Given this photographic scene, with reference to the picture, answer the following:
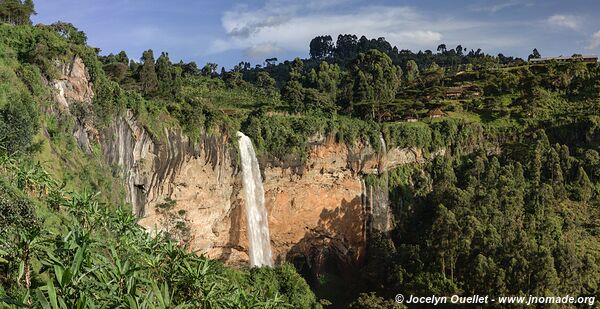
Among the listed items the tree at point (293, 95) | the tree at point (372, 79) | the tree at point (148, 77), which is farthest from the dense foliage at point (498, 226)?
the tree at point (148, 77)

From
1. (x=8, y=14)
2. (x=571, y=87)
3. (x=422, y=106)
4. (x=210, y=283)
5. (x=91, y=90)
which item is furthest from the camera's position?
(x=571, y=87)

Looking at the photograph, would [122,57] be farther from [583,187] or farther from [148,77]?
[583,187]

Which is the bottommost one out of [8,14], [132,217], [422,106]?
[132,217]

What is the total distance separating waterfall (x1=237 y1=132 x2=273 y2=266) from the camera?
1406 inches

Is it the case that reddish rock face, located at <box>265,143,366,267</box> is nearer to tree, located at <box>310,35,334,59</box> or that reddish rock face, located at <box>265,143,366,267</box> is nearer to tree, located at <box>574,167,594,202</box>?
tree, located at <box>574,167,594,202</box>

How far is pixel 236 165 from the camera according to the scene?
114 ft

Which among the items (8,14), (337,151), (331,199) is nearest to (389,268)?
(331,199)

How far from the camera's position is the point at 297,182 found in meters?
38.8

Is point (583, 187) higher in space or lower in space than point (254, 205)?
lower

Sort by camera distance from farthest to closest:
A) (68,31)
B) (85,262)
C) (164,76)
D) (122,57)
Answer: (122,57) < (164,76) < (68,31) < (85,262)

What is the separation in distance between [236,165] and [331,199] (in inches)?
388

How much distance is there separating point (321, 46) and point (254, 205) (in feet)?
342

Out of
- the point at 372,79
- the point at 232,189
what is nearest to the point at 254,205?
the point at 232,189

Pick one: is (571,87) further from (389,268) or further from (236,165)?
(236,165)
